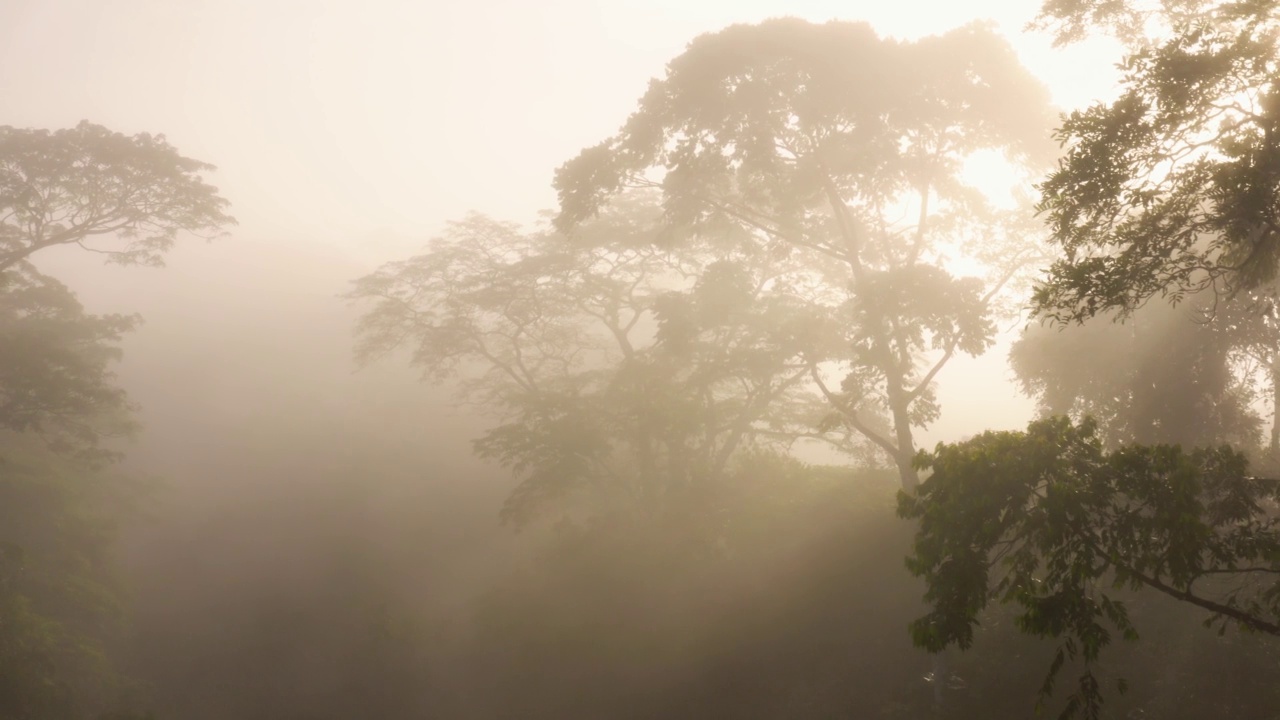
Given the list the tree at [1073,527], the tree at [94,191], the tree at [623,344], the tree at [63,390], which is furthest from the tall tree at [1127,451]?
the tree at [94,191]

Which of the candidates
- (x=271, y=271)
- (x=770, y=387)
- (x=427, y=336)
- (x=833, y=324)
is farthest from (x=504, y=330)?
(x=271, y=271)

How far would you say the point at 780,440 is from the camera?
877 inches

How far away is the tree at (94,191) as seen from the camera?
2042 centimetres

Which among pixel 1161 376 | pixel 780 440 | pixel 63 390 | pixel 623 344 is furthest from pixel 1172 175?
pixel 63 390

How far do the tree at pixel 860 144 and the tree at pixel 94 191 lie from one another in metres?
13.9

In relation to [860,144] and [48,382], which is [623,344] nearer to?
[860,144]

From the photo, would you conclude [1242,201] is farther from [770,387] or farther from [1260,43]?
[770,387]

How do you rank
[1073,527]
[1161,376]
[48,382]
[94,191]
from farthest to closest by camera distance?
[94,191], [48,382], [1161,376], [1073,527]

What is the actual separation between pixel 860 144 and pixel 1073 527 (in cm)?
1092

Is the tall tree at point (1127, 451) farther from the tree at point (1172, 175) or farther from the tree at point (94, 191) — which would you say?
the tree at point (94, 191)

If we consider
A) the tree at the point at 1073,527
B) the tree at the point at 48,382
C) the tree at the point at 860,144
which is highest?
the tree at the point at 860,144

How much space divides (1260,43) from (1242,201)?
2.00 metres

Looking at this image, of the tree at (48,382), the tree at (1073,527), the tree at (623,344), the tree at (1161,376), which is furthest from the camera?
the tree at (623,344)

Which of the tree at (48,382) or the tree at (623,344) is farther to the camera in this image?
the tree at (623,344)
